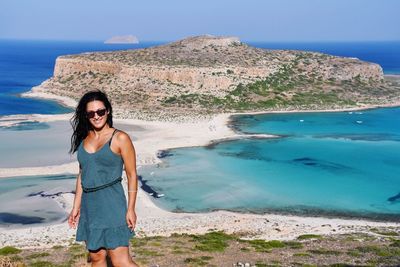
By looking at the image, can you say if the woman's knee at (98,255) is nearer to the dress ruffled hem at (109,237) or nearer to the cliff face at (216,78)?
the dress ruffled hem at (109,237)

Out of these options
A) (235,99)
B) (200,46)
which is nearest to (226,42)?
(200,46)

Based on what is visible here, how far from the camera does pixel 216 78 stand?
3194 inches

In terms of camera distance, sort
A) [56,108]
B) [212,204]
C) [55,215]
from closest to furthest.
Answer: [55,215], [212,204], [56,108]

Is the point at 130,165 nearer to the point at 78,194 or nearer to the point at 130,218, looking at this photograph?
the point at 130,218

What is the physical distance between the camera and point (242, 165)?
139ft

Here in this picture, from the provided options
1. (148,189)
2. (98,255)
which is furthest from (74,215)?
(148,189)

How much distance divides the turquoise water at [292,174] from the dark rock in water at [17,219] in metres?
7.34

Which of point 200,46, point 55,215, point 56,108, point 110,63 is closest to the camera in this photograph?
point 55,215

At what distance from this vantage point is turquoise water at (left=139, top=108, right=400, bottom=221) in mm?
32250

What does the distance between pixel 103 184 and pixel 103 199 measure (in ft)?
0.70

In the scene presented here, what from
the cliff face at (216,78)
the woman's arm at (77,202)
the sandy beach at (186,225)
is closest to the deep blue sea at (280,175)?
the sandy beach at (186,225)

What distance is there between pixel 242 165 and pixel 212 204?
Answer: 10.8 m

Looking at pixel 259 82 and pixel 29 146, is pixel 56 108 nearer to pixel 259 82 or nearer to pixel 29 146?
pixel 29 146

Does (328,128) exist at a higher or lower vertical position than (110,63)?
lower
